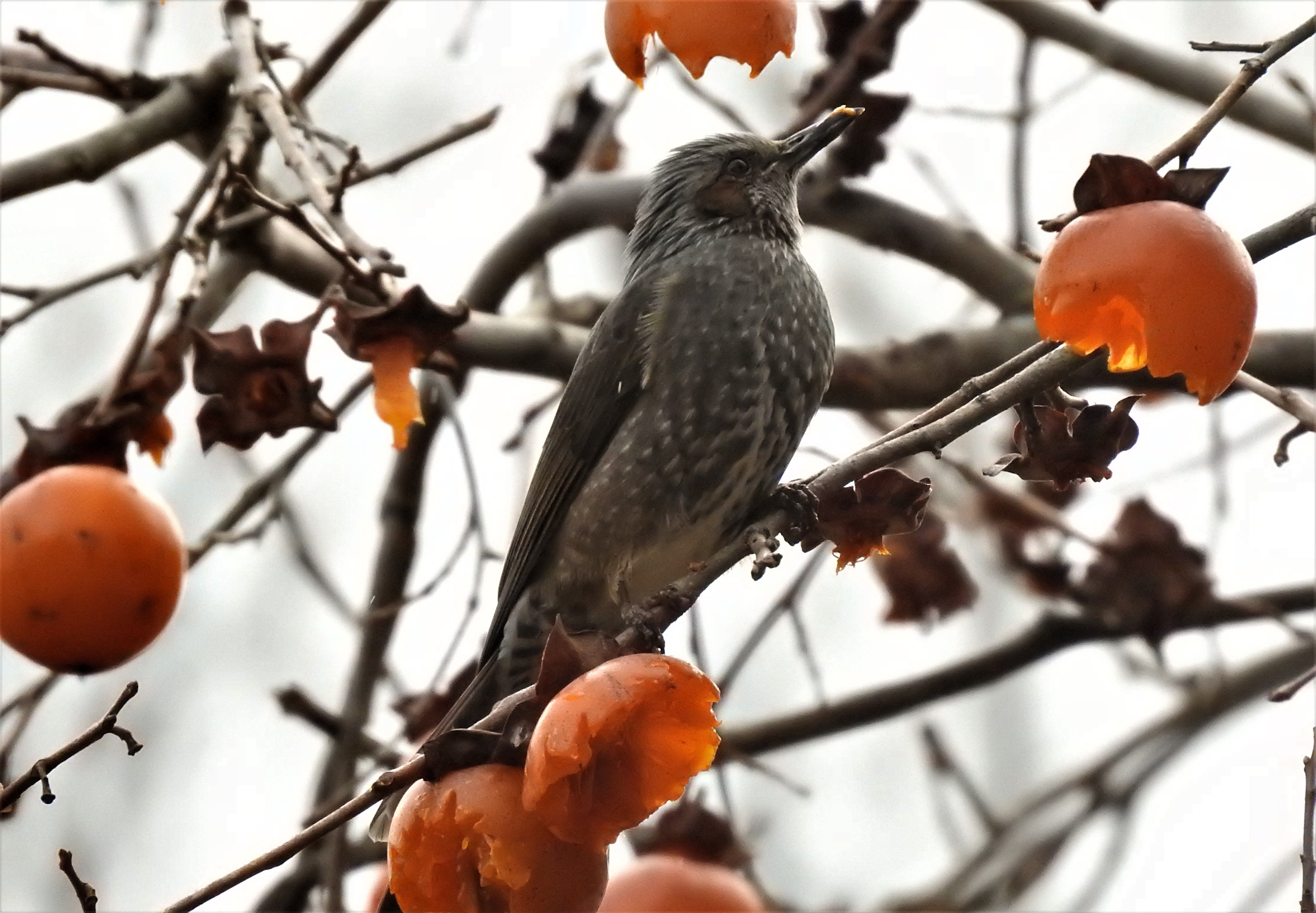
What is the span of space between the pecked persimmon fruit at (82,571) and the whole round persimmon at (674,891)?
3.26 ft

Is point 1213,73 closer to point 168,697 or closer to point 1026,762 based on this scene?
point 1026,762

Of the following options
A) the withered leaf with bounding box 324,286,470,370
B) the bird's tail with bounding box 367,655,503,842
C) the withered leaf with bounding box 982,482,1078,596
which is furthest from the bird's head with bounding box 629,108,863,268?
the withered leaf with bounding box 324,286,470,370

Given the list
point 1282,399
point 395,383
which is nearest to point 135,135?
point 395,383

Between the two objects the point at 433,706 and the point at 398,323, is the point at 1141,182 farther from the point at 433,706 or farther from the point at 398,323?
the point at 433,706

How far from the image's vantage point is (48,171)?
11.2ft

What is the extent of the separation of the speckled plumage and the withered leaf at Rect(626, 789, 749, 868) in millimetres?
473

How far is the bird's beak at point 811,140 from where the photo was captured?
12.7ft

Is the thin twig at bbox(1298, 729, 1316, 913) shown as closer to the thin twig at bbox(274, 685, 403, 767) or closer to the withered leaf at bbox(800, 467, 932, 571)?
the withered leaf at bbox(800, 467, 932, 571)

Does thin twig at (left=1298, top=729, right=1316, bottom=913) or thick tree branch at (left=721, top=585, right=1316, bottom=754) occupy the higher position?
thick tree branch at (left=721, top=585, right=1316, bottom=754)

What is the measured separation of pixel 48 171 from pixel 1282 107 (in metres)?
3.36

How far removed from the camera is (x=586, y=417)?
12.8 feet

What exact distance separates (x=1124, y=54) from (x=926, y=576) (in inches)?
65.5

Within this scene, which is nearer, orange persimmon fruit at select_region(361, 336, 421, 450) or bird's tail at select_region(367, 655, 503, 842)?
orange persimmon fruit at select_region(361, 336, 421, 450)

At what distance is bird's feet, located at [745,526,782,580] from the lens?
2236mm
